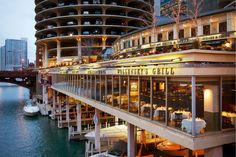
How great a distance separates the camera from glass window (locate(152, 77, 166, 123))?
14.4 m

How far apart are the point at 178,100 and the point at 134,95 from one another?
462cm


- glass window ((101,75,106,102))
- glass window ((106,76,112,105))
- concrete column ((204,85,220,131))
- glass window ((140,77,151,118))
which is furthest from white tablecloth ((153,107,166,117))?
glass window ((101,75,106,102))

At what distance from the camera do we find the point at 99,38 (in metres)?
82.9

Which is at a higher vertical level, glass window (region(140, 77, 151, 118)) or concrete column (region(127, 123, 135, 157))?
glass window (region(140, 77, 151, 118))

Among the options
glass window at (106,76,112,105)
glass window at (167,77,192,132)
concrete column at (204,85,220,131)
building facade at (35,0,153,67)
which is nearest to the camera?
glass window at (167,77,192,132)

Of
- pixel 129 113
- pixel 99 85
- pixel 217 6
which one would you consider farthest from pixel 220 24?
pixel 129 113

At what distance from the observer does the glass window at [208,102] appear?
42.8 feet

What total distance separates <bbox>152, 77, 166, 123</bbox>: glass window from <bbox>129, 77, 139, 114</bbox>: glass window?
2233 mm

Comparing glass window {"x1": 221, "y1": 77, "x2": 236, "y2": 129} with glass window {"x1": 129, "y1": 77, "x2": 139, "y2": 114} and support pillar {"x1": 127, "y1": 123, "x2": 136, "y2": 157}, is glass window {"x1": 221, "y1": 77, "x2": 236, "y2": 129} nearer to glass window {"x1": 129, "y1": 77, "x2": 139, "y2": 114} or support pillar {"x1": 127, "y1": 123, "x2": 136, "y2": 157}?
glass window {"x1": 129, "y1": 77, "x2": 139, "y2": 114}

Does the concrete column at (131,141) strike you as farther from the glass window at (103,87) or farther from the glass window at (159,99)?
the glass window at (159,99)

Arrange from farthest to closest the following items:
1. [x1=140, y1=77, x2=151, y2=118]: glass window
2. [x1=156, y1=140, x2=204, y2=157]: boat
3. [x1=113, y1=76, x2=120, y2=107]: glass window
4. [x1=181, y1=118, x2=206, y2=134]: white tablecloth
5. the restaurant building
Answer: [x1=156, y1=140, x2=204, y2=157]: boat
[x1=113, y1=76, x2=120, y2=107]: glass window
[x1=140, y1=77, x2=151, y2=118]: glass window
the restaurant building
[x1=181, y1=118, x2=206, y2=134]: white tablecloth

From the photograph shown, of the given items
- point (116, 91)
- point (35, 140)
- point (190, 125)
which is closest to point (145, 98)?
point (190, 125)

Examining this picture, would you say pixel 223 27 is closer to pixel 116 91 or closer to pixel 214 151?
pixel 116 91

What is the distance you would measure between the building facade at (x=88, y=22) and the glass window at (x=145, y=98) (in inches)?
2279
